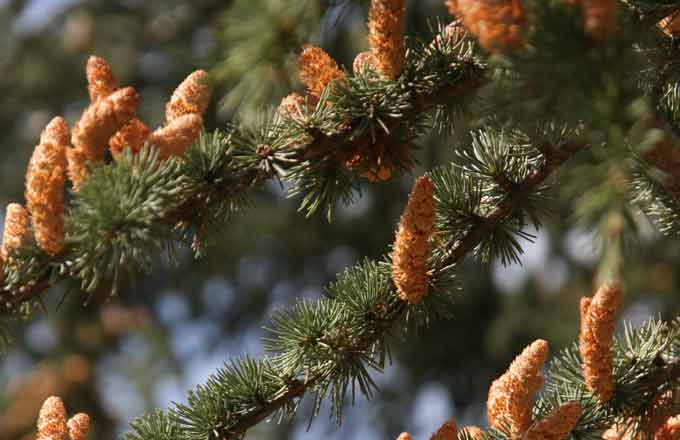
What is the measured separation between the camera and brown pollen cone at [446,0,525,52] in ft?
2.84

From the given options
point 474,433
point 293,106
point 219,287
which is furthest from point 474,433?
point 219,287

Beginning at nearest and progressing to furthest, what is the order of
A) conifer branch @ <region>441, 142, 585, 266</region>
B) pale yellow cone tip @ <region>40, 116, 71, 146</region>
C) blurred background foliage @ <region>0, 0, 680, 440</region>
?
pale yellow cone tip @ <region>40, 116, 71, 146</region> → conifer branch @ <region>441, 142, 585, 266</region> → blurred background foliage @ <region>0, 0, 680, 440</region>

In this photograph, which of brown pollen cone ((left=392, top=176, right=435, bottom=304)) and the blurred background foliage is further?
the blurred background foliage

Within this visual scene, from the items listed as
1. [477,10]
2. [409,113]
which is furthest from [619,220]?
[409,113]

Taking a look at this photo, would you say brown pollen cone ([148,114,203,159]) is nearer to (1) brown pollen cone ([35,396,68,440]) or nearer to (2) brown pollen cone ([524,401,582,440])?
(1) brown pollen cone ([35,396,68,440])

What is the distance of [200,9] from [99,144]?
6.17 m

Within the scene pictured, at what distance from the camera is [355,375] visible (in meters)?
1.18

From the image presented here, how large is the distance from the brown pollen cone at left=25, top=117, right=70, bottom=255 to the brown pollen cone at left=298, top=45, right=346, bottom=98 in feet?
0.93

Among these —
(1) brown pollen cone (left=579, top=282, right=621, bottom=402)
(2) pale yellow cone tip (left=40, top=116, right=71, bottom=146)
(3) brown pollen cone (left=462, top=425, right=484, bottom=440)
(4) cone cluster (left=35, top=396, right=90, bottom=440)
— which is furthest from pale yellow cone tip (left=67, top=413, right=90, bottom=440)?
(1) brown pollen cone (left=579, top=282, right=621, bottom=402)

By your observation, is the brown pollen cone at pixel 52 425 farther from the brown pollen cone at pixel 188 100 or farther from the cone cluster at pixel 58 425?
the brown pollen cone at pixel 188 100

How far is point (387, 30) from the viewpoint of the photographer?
1.06 metres

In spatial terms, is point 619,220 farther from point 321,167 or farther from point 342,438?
point 342,438

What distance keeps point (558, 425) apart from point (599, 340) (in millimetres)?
132

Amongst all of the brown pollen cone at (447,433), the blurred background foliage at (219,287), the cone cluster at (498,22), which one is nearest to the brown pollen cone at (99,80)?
the cone cluster at (498,22)
